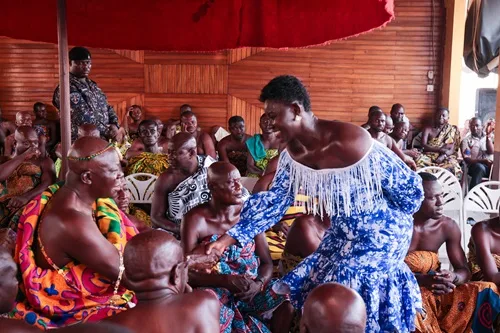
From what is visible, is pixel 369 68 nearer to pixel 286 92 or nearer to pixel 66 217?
pixel 286 92

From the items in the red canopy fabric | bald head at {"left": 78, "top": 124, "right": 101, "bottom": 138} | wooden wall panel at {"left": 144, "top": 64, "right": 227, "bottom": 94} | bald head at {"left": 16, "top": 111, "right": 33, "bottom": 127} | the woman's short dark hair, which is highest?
the red canopy fabric

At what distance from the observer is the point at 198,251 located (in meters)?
2.57

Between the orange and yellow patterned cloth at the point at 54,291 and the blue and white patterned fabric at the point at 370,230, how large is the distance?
0.59 m

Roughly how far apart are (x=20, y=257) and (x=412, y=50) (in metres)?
8.46

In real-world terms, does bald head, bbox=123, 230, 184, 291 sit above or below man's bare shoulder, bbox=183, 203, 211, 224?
→ above

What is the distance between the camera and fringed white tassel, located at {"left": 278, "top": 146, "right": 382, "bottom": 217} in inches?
89.2

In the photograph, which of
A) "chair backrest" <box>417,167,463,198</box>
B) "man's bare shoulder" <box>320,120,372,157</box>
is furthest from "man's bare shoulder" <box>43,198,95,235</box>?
"chair backrest" <box>417,167,463,198</box>

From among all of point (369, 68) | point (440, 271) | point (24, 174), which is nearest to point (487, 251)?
point (440, 271)

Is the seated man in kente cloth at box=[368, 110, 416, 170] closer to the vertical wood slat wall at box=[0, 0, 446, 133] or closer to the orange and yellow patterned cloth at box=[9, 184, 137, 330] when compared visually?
the vertical wood slat wall at box=[0, 0, 446, 133]

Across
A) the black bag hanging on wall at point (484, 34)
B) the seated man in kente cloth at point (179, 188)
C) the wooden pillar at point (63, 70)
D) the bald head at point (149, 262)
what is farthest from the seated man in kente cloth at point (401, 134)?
the bald head at point (149, 262)

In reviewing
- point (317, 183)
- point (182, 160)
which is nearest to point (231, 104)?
point (182, 160)

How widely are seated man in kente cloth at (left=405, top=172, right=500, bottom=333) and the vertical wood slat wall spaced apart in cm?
624

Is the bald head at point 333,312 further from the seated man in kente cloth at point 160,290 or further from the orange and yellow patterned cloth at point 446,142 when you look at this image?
the orange and yellow patterned cloth at point 446,142

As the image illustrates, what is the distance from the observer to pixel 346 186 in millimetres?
2287
